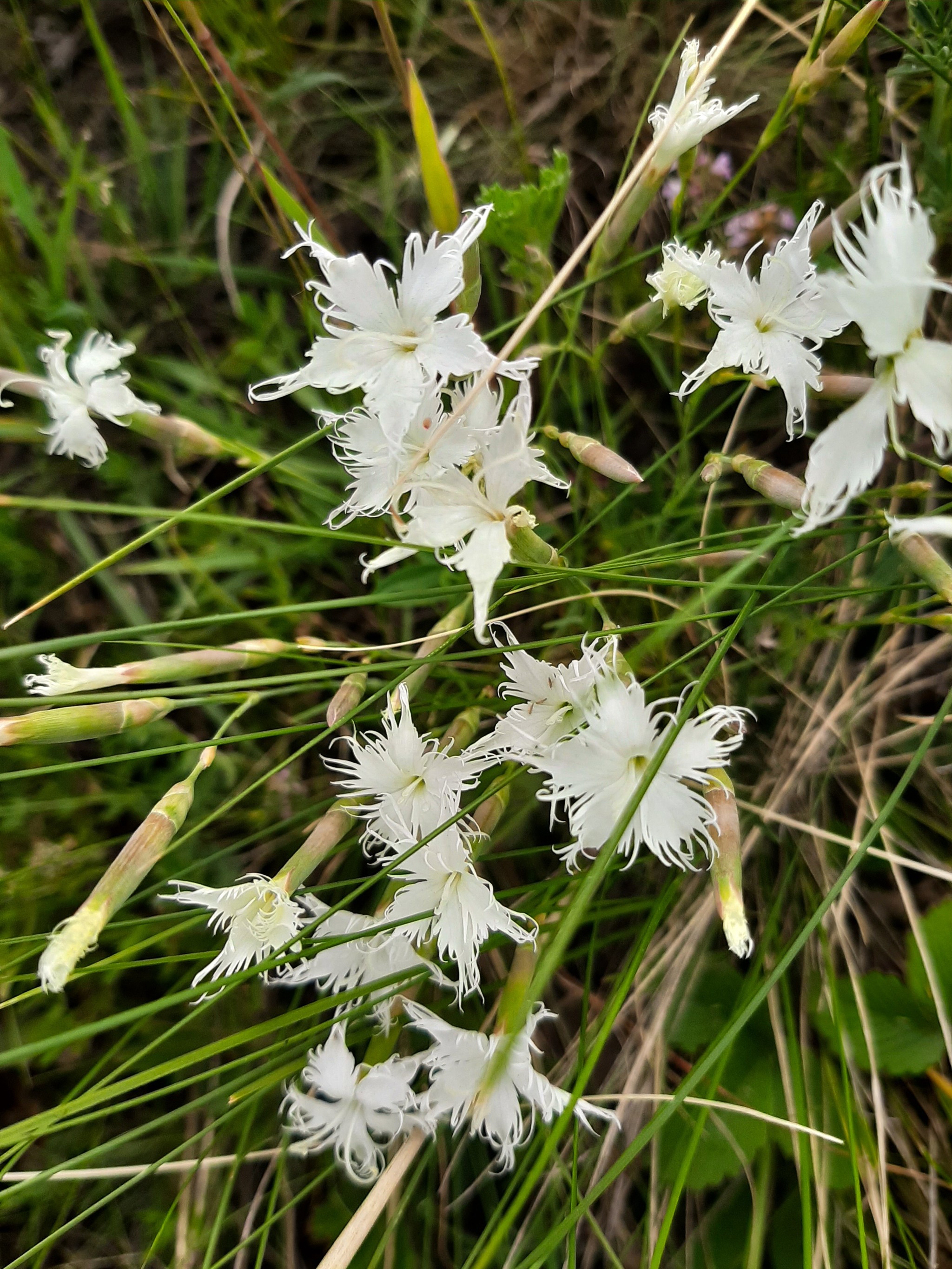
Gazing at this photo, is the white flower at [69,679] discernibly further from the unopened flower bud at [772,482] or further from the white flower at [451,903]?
the unopened flower bud at [772,482]

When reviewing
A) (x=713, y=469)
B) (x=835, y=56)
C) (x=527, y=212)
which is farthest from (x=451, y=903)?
(x=835, y=56)

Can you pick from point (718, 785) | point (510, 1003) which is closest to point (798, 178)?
point (718, 785)

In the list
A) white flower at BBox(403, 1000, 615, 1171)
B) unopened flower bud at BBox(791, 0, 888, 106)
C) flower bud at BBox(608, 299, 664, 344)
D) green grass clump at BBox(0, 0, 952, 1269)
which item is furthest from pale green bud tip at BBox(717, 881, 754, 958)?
unopened flower bud at BBox(791, 0, 888, 106)

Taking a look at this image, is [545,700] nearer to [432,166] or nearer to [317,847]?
[317,847]

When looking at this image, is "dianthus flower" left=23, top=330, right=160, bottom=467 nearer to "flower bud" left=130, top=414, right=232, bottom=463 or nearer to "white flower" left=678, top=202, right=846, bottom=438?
"flower bud" left=130, top=414, right=232, bottom=463

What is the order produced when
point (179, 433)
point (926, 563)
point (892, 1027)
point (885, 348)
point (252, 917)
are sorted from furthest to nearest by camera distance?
1. point (892, 1027)
2. point (179, 433)
3. point (252, 917)
4. point (926, 563)
5. point (885, 348)

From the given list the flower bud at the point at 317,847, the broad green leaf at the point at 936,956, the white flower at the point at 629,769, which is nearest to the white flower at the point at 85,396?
the flower bud at the point at 317,847

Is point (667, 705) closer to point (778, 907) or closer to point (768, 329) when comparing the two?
point (778, 907)
